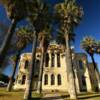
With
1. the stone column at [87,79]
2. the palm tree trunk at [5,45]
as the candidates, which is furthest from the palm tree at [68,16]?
the stone column at [87,79]

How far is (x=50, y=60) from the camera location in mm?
41188

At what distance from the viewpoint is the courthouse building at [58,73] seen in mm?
38438

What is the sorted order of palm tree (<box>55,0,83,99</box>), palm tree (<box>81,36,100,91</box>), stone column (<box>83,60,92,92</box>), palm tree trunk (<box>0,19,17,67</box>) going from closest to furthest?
palm tree trunk (<box>0,19,17,67</box>), palm tree (<box>55,0,83,99</box>), palm tree (<box>81,36,100,91</box>), stone column (<box>83,60,92,92</box>)

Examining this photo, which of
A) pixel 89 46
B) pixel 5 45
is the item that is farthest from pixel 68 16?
pixel 89 46

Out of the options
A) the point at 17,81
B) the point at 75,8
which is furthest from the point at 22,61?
the point at 75,8

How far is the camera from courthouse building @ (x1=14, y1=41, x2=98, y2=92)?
38.4 m

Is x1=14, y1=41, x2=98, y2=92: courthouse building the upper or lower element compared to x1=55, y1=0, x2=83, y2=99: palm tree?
lower

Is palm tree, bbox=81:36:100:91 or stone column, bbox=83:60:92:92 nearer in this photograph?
palm tree, bbox=81:36:100:91

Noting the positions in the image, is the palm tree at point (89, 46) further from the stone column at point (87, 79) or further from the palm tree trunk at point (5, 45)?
the palm tree trunk at point (5, 45)

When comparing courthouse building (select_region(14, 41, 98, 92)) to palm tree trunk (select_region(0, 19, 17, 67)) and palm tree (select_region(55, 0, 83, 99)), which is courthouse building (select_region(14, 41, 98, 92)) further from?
palm tree trunk (select_region(0, 19, 17, 67))

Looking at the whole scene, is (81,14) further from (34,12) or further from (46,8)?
(34,12)

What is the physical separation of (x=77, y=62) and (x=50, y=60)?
6703 mm

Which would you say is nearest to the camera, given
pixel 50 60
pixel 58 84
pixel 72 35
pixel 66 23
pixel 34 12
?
pixel 34 12

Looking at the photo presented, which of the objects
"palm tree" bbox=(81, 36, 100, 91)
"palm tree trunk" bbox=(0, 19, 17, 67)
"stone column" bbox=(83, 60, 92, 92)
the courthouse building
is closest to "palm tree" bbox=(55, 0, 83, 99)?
"palm tree trunk" bbox=(0, 19, 17, 67)
